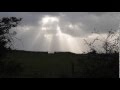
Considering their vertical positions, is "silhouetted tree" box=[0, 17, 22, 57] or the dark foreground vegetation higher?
"silhouetted tree" box=[0, 17, 22, 57]

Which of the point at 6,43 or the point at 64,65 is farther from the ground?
the point at 6,43

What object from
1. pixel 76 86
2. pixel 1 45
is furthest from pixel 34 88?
pixel 1 45

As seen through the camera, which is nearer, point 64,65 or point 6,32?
point 6,32

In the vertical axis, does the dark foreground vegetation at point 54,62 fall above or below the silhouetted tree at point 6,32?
below

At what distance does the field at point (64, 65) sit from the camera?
5852mm

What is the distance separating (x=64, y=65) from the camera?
21.9ft

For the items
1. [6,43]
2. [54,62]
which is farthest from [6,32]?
[54,62]

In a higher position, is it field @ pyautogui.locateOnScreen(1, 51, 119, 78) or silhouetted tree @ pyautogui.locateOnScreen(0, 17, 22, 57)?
silhouetted tree @ pyautogui.locateOnScreen(0, 17, 22, 57)

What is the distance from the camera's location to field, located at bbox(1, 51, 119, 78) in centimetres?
585

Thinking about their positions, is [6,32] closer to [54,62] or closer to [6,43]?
[6,43]

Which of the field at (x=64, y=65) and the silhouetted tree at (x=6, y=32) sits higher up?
the silhouetted tree at (x=6, y=32)

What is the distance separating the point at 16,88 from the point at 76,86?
55cm
